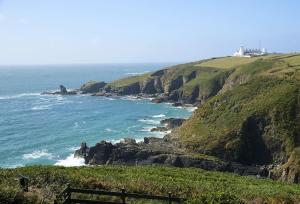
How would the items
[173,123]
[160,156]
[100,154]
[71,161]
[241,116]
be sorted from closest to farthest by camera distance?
[160,156]
[100,154]
[71,161]
[241,116]
[173,123]

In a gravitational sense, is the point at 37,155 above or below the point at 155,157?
below

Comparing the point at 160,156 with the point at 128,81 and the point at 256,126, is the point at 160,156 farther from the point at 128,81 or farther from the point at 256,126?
the point at 128,81

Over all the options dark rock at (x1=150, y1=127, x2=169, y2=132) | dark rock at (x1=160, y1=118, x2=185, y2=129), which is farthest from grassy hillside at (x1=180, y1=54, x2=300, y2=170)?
dark rock at (x1=150, y1=127, x2=169, y2=132)

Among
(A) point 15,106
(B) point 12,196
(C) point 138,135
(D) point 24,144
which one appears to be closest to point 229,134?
(C) point 138,135

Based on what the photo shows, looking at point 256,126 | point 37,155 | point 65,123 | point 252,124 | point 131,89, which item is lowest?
point 65,123

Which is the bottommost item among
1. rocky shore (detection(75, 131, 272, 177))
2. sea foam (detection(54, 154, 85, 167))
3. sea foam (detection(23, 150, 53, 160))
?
sea foam (detection(54, 154, 85, 167))

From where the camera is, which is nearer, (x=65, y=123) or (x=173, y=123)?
(x=173, y=123)

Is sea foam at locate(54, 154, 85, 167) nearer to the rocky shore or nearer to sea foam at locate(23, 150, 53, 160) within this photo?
the rocky shore

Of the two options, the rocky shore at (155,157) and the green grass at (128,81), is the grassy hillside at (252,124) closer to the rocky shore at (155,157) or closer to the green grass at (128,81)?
the rocky shore at (155,157)

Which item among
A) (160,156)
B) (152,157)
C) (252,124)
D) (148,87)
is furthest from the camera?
(148,87)

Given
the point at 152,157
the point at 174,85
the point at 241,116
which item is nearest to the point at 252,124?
the point at 241,116

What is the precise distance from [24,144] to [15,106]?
209 feet

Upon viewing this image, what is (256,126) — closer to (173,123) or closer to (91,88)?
(173,123)

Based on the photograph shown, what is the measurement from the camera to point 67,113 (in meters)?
137
